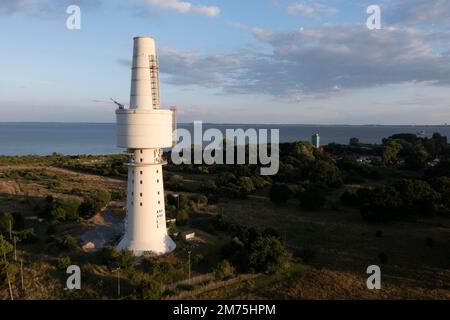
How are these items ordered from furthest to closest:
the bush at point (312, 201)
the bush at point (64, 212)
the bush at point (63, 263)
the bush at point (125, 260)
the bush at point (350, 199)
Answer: the bush at point (350, 199) → the bush at point (312, 201) → the bush at point (64, 212) → the bush at point (63, 263) → the bush at point (125, 260)

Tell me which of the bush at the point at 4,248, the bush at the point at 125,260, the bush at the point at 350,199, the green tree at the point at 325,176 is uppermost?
the green tree at the point at 325,176

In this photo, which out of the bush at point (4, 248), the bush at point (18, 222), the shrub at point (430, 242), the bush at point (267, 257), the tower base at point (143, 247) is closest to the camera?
the bush at point (267, 257)

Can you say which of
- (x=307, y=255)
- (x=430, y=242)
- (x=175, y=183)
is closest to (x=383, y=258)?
(x=307, y=255)

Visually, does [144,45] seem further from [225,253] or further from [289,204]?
[289,204]

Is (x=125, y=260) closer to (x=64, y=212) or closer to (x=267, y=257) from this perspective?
(x=267, y=257)

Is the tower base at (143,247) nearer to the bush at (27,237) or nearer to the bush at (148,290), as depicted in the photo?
the bush at (148,290)

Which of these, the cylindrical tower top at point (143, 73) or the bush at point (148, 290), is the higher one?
the cylindrical tower top at point (143, 73)

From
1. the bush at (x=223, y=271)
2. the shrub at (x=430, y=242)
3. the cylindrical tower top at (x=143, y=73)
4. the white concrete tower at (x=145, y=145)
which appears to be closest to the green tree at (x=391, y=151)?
the shrub at (x=430, y=242)

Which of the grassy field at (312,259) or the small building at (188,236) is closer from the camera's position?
the grassy field at (312,259)
